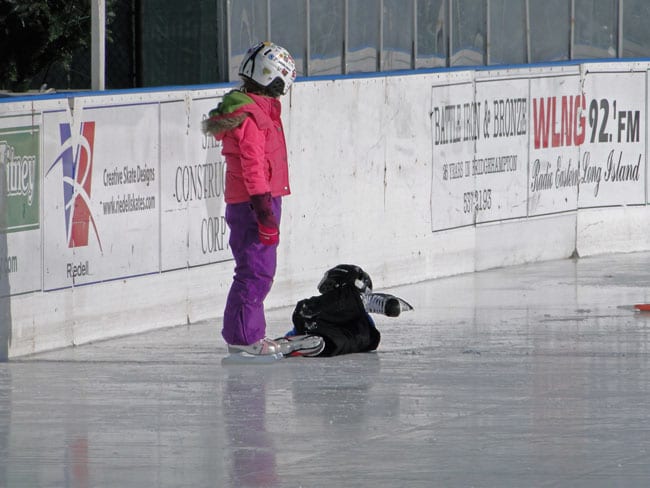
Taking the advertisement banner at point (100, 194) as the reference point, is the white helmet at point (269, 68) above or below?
above

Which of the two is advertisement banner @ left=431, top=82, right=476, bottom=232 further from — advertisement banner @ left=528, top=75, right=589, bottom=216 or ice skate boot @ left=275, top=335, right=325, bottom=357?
ice skate boot @ left=275, top=335, right=325, bottom=357

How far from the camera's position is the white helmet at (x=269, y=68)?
10.1 metres

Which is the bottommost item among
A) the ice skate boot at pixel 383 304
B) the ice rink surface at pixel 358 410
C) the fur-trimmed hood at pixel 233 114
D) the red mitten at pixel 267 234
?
the ice rink surface at pixel 358 410

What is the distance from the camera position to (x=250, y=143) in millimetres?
9930

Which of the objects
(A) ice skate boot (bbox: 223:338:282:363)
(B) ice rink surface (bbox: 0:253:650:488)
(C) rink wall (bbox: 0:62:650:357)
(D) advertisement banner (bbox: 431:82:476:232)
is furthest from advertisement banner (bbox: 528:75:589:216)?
(A) ice skate boot (bbox: 223:338:282:363)

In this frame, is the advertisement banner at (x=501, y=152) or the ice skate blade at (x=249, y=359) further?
the advertisement banner at (x=501, y=152)

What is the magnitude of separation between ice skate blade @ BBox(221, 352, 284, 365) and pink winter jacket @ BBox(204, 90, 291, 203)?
92 centimetres

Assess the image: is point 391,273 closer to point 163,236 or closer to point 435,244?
point 435,244

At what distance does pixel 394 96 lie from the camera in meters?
14.5

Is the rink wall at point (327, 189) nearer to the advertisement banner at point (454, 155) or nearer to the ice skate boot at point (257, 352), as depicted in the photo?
the advertisement banner at point (454, 155)

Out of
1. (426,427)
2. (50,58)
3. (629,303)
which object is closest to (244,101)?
(426,427)

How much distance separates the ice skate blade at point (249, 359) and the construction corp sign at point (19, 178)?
4.86ft

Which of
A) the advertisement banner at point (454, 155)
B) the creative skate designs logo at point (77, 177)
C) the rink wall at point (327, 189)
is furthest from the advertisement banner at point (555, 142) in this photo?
the creative skate designs logo at point (77, 177)

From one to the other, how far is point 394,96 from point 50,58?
40.3ft
